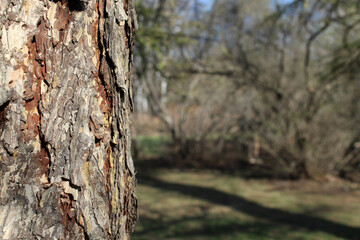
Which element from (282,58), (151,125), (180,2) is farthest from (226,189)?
(151,125)

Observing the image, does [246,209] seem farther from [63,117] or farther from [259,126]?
[63,117]

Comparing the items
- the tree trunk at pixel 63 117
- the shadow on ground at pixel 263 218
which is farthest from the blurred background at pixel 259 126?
the tree trunk at pixel 63 117

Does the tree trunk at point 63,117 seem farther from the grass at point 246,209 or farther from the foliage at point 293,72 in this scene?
the foliage at point 293,72

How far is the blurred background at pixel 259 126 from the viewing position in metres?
5.77

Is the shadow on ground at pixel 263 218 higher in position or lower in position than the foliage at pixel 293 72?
lower

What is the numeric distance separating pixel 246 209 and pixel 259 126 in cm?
334

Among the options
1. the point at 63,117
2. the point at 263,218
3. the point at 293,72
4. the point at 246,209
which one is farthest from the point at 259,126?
the point at 63,117

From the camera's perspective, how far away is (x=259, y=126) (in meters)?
9.26

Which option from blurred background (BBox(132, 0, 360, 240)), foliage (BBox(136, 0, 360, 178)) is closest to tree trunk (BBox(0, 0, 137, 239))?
blurred background (BBox(132, 0, 360, 240))

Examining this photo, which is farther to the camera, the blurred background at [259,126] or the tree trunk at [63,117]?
the blurred background at [259,126]

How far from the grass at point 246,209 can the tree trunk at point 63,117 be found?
310 cm

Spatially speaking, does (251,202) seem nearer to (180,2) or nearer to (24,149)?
(180,2)

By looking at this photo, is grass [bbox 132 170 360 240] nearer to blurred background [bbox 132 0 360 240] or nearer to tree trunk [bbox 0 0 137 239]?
blurred background [bbox 132 0 360 240]

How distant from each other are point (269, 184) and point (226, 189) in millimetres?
1091
